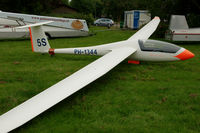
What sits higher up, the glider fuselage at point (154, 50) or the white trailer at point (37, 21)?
the white trailer at point (37, 21)

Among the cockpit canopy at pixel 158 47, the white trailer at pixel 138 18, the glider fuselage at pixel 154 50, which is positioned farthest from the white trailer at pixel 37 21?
the white trailer at pixel 138 18

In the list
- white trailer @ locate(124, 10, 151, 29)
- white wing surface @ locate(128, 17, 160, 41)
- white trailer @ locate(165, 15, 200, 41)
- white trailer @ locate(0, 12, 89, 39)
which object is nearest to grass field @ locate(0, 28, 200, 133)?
white wing surface @ locate(128, 17, 160, 41)

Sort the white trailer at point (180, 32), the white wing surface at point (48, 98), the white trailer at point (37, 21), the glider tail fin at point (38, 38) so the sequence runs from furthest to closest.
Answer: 1. the white trailer at point (37, 21)
2. the white trailer at point (180, 32)
3. the glider tail fin at point (38, 38)
4. the white wing surface at point (48, 98)

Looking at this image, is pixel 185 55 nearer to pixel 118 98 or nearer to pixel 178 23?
pixel 118 98

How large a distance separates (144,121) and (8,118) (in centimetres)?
300

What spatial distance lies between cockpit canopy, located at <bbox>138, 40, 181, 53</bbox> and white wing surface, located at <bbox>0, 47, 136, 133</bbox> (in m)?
2.57

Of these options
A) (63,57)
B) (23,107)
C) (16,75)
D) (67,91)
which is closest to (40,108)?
(23,107)

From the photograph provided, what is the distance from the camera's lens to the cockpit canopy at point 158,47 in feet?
24.7

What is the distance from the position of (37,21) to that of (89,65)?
1250cm

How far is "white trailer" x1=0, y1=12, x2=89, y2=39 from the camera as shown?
49.9 ft

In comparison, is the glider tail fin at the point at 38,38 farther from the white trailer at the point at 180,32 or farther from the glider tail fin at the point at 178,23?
the glider tail fin at the point at 178,23

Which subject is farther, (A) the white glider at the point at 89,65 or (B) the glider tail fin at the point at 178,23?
(B) the glider tail fin at the point at 178,23

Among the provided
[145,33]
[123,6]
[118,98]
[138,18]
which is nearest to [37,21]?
[145,33]

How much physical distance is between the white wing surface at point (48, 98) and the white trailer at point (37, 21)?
1192 cm
